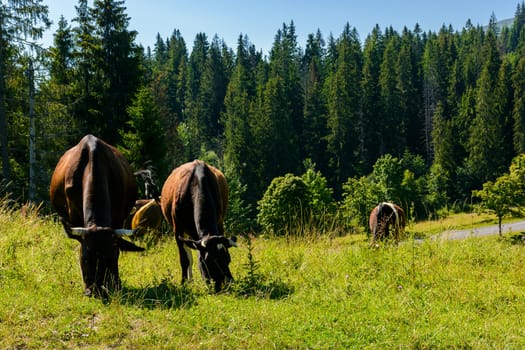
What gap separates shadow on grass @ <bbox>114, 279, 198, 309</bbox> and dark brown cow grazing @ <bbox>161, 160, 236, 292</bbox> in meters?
0.51

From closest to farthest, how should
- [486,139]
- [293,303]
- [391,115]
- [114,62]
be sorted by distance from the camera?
1. [293,303]
2. [114,62]
3. [486,139]
4. [391,115]

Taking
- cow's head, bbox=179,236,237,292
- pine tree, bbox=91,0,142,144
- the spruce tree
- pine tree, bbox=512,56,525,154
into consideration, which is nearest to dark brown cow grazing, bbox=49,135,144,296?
cow's head, bbox=179,236,237,292

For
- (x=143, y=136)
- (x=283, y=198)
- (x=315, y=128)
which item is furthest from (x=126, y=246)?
(x=315, y=128)

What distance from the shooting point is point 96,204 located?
632 centimetres

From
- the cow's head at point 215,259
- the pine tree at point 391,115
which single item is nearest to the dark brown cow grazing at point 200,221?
the cow's head at point 215,259

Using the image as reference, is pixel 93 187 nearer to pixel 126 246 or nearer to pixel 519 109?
pixel 126 246

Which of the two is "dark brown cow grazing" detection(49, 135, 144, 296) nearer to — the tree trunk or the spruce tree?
the tree trunk

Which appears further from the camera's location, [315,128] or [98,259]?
[315,128]

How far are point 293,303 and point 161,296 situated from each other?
6.14 feet

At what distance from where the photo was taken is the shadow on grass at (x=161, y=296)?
5.60 m

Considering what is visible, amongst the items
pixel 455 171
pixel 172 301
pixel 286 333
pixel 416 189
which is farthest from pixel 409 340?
pixel 455 171

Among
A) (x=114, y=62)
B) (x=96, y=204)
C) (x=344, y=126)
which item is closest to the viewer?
(x=96, y=204)

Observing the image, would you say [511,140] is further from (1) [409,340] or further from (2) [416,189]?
(1) [409,340]

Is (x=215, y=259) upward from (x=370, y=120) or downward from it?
downward
